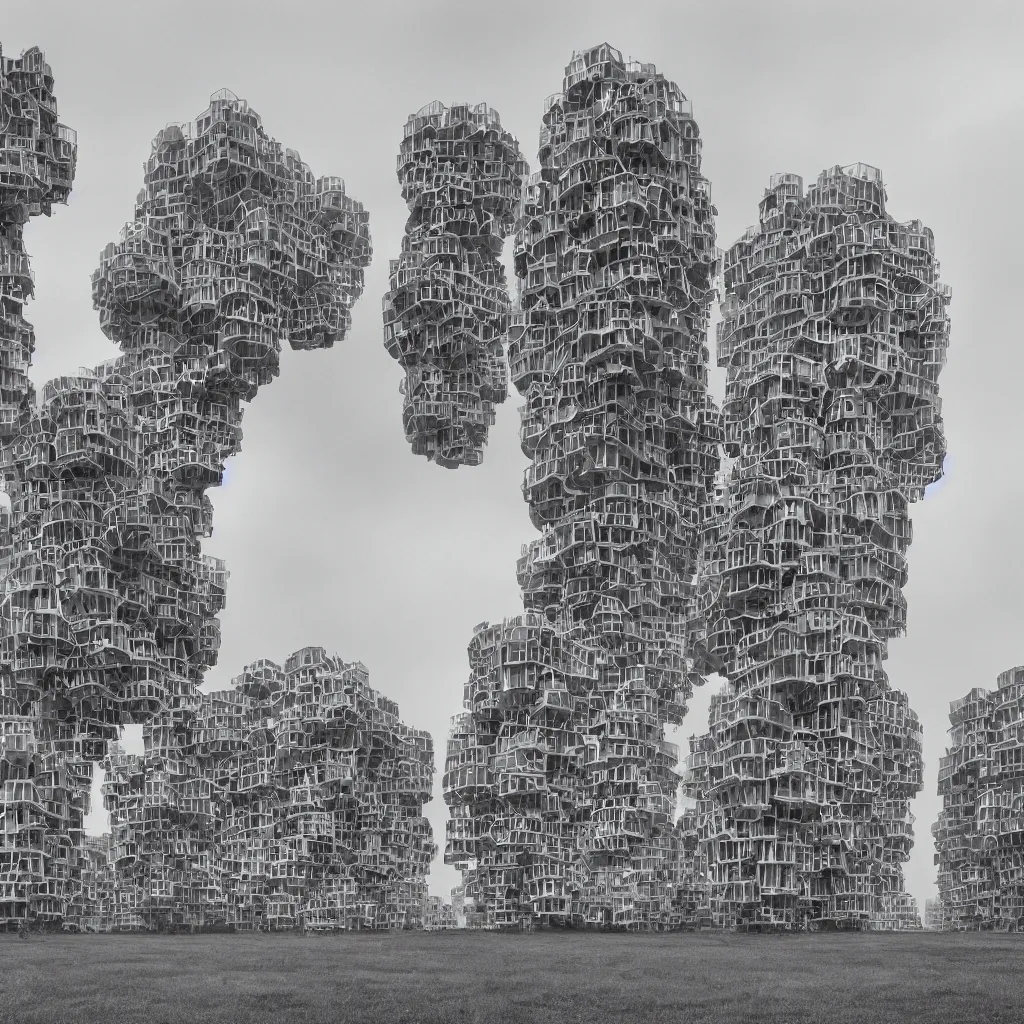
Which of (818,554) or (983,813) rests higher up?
(818,554)

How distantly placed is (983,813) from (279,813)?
28.5 metres

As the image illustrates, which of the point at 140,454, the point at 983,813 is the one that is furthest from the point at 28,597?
the point at 983,813

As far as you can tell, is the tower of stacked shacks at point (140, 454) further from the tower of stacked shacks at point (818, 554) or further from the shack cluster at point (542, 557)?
the tower of stacked shacks at point (818, 554)

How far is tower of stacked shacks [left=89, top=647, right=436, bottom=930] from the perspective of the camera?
94.2 meters

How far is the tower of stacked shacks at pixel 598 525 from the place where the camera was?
9412cm

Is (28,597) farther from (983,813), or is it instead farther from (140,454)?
(983,813)

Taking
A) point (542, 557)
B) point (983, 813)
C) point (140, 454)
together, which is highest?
point (140, 454)

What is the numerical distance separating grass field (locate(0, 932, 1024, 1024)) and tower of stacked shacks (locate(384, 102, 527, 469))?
101ft

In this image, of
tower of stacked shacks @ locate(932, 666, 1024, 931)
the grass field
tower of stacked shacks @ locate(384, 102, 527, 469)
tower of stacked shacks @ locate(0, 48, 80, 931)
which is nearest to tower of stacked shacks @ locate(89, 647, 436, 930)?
tower of stacked shacks @ locate(0, 48, 80, 931)

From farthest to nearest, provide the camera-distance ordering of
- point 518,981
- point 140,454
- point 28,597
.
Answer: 1. point 140,454
2. point 28,597
3. point 518,981

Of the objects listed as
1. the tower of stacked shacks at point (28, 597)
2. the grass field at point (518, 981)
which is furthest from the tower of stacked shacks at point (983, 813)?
the tower of stacked shacks at point (28, 597)

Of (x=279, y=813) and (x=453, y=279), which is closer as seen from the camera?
(x=279, y=813)

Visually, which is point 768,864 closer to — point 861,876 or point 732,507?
point 861,876

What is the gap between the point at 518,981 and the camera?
248 feet
